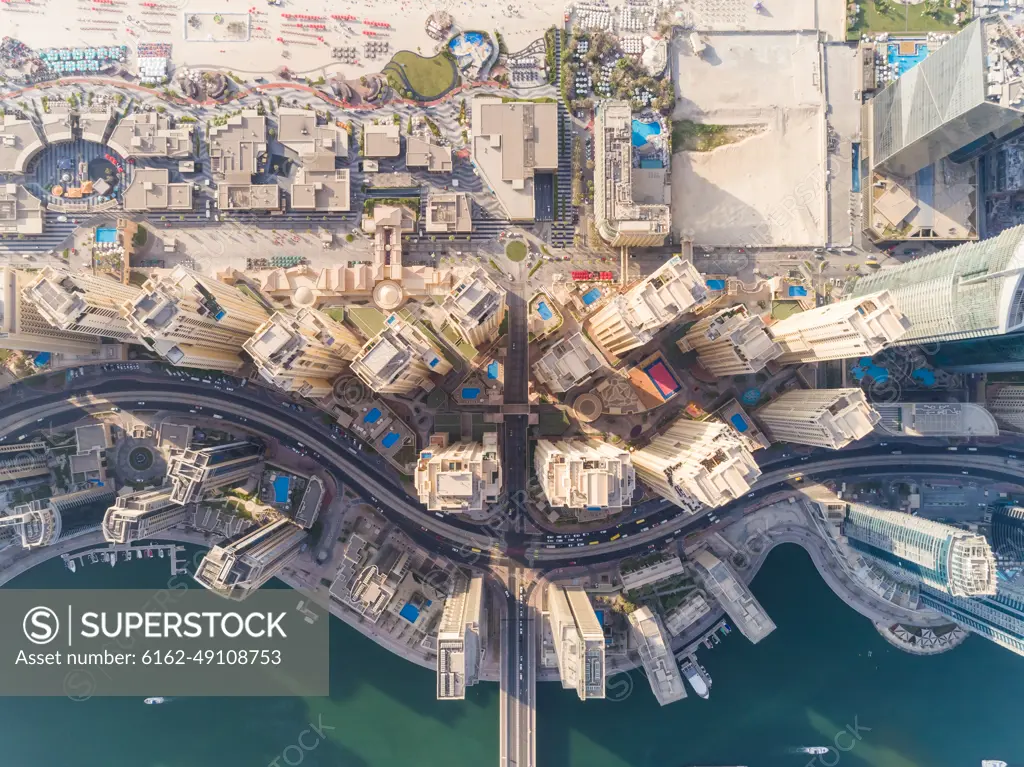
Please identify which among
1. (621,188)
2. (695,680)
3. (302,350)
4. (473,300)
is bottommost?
(695,680)

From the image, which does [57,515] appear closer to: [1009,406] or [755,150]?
[755,150]

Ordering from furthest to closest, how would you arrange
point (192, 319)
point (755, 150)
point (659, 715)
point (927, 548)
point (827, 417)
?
point (755, 150)
point (659, 715)
point (927, 548)
point (827, 417)
point (192, 319)

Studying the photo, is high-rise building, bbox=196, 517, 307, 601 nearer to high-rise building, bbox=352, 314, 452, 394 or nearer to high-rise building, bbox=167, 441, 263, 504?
high-rise building, bbox=167, 441, 263, 504

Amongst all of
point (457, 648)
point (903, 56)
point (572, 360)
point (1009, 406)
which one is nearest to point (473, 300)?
point (572, 360)

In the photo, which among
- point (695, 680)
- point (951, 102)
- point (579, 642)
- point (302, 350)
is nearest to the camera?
point (302, 350)

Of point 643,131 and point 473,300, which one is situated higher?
point 643,131

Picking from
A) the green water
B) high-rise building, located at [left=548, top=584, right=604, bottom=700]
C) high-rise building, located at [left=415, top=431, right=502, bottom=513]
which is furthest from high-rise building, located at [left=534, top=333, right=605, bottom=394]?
the green water

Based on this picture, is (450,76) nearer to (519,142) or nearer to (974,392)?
(519,142)

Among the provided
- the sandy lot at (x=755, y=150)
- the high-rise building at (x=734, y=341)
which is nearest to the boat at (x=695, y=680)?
the high-rise building at (x=734, y=341)
